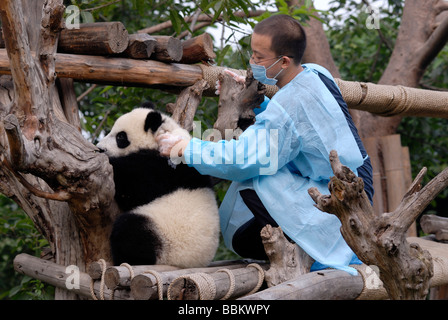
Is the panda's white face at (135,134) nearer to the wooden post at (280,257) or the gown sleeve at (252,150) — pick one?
the gown sleeve at (252,150)

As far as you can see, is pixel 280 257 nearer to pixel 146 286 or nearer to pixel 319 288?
pixel 319 288

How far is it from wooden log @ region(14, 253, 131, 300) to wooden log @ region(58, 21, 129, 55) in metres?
1.18

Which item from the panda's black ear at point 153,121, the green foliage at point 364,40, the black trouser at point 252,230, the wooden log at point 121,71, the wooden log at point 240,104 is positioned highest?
the green foliage at point 364,40

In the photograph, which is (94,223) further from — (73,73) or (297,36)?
(297,36)

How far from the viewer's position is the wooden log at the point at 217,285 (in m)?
2.10

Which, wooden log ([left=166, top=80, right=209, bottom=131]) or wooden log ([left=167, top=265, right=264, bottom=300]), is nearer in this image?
wooden log ([left=167, top=265, right=264, bottom=300])

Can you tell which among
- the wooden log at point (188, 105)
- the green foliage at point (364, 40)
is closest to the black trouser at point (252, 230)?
the wooden log at point (188, 105)

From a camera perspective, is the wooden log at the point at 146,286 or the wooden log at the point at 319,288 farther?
the wooden log at the point at 146,286

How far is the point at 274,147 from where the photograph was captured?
249 cm

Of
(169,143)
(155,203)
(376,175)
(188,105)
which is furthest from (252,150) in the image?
(376,175)

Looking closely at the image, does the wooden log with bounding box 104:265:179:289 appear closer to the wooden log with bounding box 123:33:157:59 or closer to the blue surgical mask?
the blue surgical mask

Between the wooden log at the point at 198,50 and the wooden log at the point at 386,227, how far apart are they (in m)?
1.74

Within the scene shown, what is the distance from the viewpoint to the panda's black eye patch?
288 cm

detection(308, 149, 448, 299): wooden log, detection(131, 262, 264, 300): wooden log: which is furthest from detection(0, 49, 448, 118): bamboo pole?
detection(308, 149, 448, 299): wooden log
